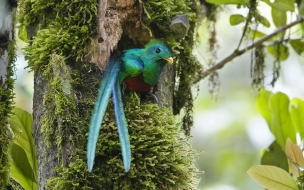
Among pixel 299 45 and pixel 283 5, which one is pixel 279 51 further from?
pixel 283 5

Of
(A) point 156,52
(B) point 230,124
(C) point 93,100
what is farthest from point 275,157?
(B) point 230,124

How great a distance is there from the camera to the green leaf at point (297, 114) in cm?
304

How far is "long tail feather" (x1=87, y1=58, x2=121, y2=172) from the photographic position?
5.71ft

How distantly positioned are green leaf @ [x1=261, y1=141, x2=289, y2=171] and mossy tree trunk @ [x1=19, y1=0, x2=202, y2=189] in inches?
36.3

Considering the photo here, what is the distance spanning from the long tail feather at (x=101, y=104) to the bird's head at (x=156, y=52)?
19 cm

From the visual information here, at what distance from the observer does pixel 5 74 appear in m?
2.25

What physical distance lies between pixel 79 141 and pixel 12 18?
773 millimetres

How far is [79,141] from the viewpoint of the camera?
2043mm

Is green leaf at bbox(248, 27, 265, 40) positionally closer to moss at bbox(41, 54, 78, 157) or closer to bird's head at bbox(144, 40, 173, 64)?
bird's head at bbox(144, 40, 173, 64)

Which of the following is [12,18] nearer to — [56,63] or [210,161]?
[56,63]

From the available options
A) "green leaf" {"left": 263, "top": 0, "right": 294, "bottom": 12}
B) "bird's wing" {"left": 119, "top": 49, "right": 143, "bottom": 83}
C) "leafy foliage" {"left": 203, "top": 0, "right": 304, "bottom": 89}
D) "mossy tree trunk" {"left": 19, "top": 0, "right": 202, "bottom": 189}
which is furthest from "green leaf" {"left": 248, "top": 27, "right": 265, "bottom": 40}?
"bird's wing" {"left": 119, "top": 49, "right": 143, "bottom": 83}

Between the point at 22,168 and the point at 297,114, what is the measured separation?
182 centimetres

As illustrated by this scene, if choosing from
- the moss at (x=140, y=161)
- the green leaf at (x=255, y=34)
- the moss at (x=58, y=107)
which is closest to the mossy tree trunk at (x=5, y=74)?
the moss at (x=58, y=107)

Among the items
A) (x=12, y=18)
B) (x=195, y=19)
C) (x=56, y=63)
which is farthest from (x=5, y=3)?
(x=195, y=19)
